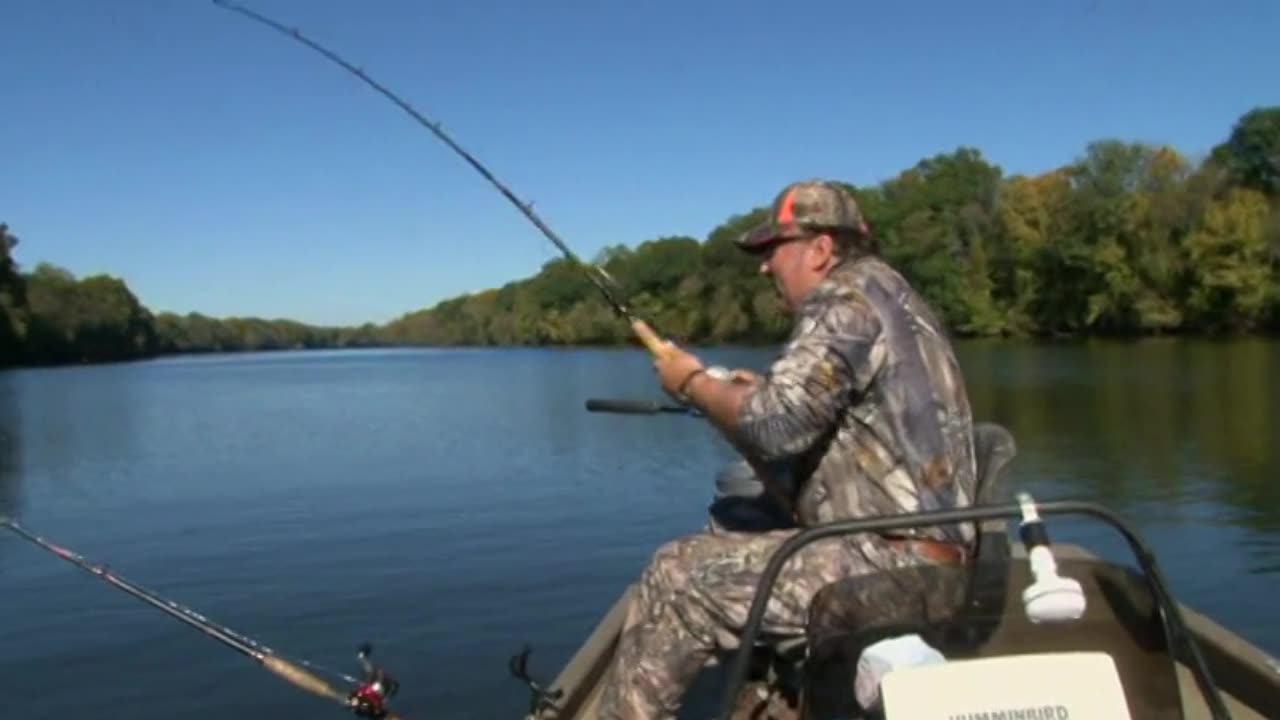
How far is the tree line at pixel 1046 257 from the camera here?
7250cm

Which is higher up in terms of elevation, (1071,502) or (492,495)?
(1071,502)

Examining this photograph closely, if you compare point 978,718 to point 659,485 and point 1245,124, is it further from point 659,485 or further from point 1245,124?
point 1245,124

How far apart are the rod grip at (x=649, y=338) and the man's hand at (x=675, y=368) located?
0.16 ft

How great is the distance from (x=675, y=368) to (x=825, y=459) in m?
0.54

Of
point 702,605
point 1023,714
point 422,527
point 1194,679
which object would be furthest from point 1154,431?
point 1023,714

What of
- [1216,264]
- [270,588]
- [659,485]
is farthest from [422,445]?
[1216,264]

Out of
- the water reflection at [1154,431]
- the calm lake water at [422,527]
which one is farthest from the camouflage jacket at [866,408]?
the water reflection at [1154,431]

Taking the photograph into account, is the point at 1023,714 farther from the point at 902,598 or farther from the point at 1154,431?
the point at 1154,431

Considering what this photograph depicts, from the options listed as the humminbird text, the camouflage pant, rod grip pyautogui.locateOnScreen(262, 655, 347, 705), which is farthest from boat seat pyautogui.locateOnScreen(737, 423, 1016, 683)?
rod grip pyautogui.locateOnScreen(262, 655, 347, 705)

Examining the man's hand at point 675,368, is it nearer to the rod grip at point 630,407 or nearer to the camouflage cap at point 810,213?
the camouflage cap at point 810,213

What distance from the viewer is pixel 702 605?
12.7ft

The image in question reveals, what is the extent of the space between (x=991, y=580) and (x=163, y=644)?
29.2ft

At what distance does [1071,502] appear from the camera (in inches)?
128

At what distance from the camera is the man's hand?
4.08 meters
